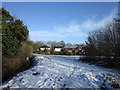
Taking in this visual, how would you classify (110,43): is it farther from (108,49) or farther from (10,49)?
(10,49)

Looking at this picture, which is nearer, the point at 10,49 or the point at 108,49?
the point at 10,49

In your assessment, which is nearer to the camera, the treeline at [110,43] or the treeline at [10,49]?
the treeline at [10,49]

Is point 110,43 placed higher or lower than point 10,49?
higher

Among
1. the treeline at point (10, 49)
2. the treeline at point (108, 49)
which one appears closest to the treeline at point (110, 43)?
the treeline at point (108, 49)

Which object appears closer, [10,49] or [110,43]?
[10,49]

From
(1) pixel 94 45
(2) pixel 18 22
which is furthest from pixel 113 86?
(2) pixel 18 22

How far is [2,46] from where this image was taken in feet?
34.2

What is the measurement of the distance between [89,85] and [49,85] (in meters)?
2.05

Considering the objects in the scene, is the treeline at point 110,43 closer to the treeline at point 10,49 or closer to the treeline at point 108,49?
the treeline at point 108,49

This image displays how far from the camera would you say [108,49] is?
1296 cm

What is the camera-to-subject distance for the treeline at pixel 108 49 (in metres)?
11.5

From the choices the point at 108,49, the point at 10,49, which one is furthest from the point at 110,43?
the point at 10,49

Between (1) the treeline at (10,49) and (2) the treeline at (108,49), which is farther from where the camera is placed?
(2) the treeline at (108,49)

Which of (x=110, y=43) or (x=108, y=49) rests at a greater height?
(x=110, y=43)
